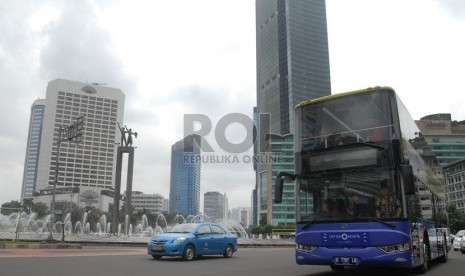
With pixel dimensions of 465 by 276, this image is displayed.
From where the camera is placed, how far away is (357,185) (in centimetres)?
931

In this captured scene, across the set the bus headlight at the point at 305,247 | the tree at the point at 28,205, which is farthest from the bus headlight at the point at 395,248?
the tree at the point at 28,205

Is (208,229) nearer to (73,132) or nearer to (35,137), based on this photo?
(73,132)

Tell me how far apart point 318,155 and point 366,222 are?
1.80 meters

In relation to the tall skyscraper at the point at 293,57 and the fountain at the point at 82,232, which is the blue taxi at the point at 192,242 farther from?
the tall skyscraper at the point at 293,57

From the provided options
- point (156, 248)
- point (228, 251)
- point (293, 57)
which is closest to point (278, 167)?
point (293, 57)

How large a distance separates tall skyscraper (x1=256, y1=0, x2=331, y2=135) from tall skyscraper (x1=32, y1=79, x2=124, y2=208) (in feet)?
201

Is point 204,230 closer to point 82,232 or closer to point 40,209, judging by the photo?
point 82,232

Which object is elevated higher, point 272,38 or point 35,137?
point 272,38

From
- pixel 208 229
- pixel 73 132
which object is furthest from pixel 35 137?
pixel 208 229

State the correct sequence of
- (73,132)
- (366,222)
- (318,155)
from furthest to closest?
(73,132)
(318,155)
(366,222)

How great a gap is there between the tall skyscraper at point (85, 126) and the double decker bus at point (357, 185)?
96942 millimetres

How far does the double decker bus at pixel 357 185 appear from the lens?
29.3 ft

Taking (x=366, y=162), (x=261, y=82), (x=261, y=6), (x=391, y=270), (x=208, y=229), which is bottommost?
(x=391, y=270)

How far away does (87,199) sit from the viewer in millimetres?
130375
